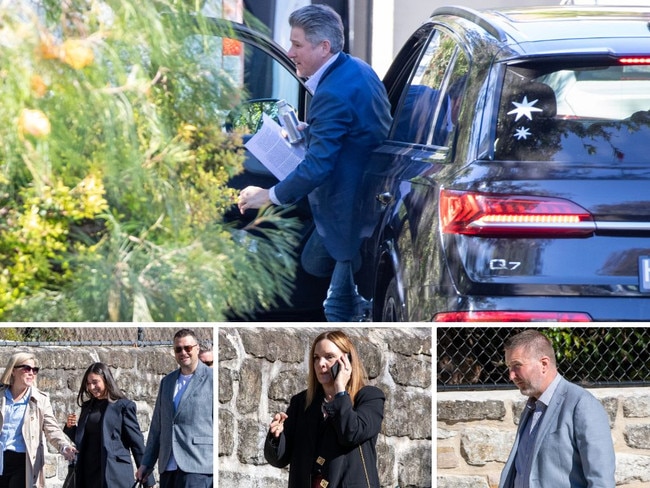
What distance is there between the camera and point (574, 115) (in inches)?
164

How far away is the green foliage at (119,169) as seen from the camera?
3844mm

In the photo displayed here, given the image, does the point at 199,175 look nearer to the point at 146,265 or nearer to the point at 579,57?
the point at 146,265

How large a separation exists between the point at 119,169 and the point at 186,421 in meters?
1.60

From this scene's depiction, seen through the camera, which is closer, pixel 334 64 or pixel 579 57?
pixel 579 57

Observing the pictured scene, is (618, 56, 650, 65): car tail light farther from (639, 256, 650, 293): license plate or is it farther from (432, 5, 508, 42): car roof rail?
(639, 256, 650, 293): license plate

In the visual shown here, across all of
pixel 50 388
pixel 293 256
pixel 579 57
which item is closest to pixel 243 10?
pixel 293 256

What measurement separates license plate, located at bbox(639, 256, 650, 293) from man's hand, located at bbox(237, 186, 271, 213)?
1.63 m

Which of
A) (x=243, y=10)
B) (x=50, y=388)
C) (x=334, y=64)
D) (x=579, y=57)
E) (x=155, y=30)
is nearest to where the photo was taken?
(x=155, y=30)

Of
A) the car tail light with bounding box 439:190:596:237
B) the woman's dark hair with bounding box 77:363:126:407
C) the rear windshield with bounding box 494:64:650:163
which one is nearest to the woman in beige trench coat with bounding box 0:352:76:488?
the woman's dark hair with bounding box 77:363:126:407

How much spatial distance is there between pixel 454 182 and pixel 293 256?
3.34ft

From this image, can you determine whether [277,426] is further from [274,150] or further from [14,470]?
[14,470]

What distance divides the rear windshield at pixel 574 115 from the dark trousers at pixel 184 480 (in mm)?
2145

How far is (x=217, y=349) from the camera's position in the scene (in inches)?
198

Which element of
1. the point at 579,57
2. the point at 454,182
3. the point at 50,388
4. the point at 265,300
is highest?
the point at 579,57
